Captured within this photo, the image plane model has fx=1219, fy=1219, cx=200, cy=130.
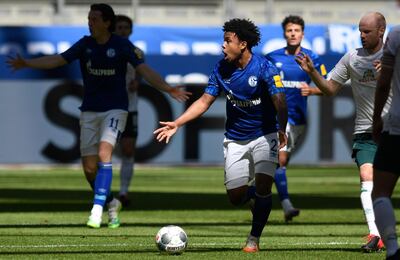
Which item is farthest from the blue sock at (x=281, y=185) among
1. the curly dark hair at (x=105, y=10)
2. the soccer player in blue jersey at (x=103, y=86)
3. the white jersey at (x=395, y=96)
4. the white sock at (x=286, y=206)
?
the white jersey at (x=395, y=96)

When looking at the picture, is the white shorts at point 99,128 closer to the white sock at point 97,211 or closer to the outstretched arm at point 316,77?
the white sock at point 97,211

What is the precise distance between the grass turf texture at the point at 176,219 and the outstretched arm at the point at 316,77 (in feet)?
4.67

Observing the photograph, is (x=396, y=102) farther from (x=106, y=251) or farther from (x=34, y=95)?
(x=34, y=95)

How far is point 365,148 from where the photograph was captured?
36.8 feet

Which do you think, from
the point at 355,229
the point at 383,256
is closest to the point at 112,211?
the point at 355,229

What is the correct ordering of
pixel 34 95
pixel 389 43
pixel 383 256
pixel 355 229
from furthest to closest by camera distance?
pixel 34 95, pixel 355 229, pixel 383 256, pixel 389 43

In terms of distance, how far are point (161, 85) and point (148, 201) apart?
5.20 m

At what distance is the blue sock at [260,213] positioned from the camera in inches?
420

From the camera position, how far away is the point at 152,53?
27.0m

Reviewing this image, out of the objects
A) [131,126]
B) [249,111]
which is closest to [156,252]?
[249,111]

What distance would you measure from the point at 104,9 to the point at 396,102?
5.53 meters

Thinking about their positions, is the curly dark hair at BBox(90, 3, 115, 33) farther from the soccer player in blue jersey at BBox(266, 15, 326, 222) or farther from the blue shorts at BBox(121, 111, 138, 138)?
the blue shorts at BBox(121, 111, 138, 138)

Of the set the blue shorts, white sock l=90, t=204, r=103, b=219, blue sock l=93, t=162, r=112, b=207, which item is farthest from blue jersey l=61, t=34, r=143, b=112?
the blue shorts

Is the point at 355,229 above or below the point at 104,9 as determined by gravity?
below
